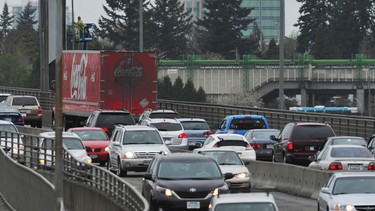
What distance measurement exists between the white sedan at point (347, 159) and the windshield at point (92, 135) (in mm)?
11764

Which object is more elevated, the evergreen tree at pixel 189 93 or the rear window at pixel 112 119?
the rear window at pixel 112 119

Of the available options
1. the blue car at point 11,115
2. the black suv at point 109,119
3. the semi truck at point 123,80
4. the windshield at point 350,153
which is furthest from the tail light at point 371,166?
the blue car at point 11,115

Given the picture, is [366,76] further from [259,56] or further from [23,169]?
[23,169]

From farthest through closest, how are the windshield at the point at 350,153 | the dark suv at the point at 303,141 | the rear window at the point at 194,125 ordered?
the rear window at the point at 194,125
the dark suv at the point at 303,141
the windshield at the point at 350,153

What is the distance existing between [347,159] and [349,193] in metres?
9.35

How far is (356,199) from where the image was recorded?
24.2 m

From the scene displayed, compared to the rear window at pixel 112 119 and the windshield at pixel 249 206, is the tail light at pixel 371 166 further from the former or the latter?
the rear window at pixel 112 119

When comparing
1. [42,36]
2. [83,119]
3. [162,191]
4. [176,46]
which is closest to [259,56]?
[176,46]

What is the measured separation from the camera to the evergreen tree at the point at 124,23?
163 meters

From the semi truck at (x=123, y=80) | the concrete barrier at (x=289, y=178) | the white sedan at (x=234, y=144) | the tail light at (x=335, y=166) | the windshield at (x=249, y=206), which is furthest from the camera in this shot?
the semi truck at (x=123, y=80)

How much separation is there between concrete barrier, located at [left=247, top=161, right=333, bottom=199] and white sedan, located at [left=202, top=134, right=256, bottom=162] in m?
0.33

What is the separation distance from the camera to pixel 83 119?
61531 mm

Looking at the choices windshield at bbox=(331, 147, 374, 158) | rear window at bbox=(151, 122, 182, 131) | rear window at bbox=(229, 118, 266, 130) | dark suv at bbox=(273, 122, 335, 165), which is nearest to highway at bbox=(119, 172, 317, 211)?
windshield at bbox=(331, 147, 374, 158)

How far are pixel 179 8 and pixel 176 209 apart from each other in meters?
157
